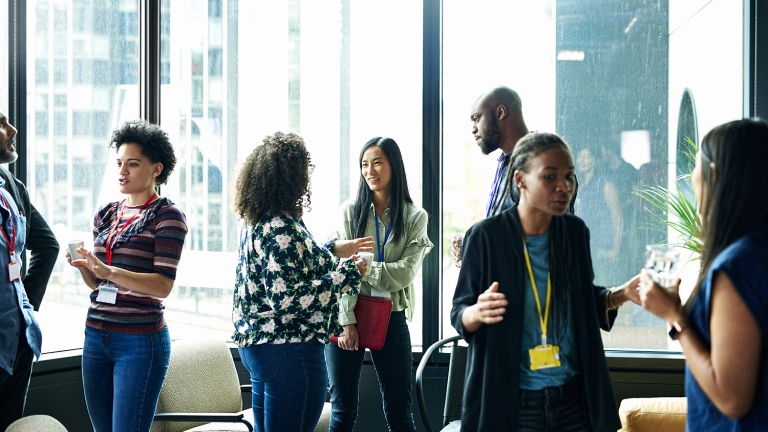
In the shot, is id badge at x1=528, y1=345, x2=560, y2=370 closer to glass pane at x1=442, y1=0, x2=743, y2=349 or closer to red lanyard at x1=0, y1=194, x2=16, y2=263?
red lanyard at x1=0, y1=194, x2=16, y2=263

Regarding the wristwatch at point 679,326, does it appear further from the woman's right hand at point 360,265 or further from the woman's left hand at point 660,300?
the woman's right hand at point 360,265

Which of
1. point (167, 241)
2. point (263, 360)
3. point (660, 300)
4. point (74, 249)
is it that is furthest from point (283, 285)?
point (660, 300)

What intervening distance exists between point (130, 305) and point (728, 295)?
2092 mm

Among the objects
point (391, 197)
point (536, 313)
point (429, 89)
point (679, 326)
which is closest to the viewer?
point (679, 326)

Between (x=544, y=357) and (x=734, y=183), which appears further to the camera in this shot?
(x=544, y=357)

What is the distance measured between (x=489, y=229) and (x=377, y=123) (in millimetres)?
2326

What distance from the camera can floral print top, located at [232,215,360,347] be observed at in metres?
2.37

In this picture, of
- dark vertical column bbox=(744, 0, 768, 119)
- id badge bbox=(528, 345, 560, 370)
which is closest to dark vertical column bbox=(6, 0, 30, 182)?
id badge bbox=(528, 345, 560, 370)

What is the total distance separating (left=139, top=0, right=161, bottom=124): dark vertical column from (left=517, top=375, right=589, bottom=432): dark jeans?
10.8 ft

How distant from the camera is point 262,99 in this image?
4301 mm

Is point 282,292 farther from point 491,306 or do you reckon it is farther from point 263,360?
point 491,306

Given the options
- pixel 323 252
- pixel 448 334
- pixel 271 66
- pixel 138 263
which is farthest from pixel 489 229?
pixel 271 66

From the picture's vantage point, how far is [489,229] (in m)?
1.95

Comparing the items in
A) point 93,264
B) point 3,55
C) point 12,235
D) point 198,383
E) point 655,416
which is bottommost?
point 655,416
